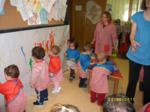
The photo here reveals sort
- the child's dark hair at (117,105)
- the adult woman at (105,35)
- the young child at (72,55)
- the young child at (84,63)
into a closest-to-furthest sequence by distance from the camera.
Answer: the child's dark hair at (117,105), the young child at (84,63), the young child at (72,55), the adult woman at (105,35)

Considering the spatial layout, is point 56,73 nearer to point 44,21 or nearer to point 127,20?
point 44,21

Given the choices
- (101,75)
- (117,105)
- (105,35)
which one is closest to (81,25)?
(105,35)

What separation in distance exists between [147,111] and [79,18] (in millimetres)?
4848

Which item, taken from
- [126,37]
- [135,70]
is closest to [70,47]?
[135,70]

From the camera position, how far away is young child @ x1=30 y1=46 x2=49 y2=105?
249cm

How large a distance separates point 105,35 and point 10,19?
161cm

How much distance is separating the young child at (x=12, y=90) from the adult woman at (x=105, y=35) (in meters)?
1.84

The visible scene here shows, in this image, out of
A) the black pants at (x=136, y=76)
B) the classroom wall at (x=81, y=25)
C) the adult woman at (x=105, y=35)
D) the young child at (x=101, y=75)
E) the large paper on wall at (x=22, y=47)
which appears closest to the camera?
the black pants at (x=136, y=76)

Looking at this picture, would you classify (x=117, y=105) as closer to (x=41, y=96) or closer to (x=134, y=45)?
(x=134, y=45)

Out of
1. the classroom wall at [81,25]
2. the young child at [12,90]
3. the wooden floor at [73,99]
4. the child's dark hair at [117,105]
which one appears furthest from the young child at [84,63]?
the classroom wall at [81,25]

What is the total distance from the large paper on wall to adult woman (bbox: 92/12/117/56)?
2.44 ft

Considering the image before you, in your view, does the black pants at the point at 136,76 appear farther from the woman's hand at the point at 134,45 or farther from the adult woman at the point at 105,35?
the adult woman at the point at 105,35

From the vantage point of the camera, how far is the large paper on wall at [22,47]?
2.40 metres

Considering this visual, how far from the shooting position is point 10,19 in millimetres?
2504
